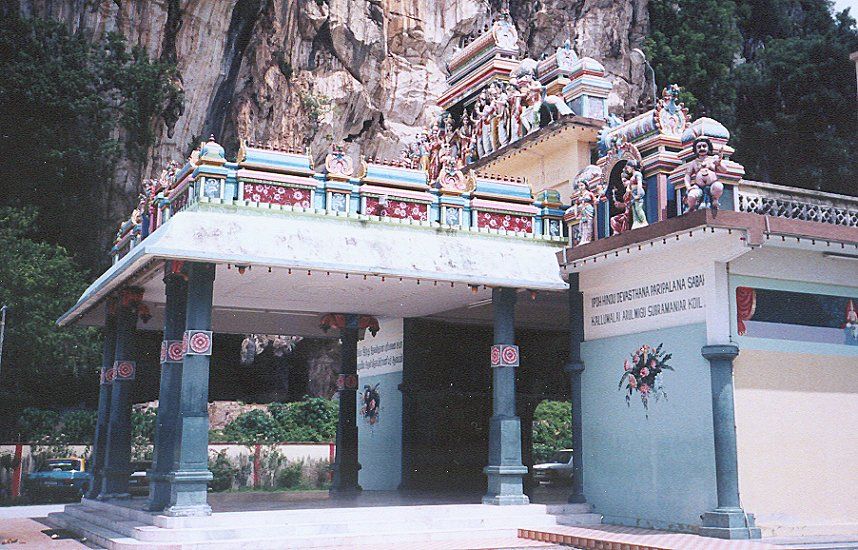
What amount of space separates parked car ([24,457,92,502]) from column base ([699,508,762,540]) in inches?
665

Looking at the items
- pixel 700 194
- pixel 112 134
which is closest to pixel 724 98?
pixel 112 134

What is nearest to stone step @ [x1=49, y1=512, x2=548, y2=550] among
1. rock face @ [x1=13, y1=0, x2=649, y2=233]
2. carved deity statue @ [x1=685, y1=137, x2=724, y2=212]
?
carved deity statue @ [x1=685, y1=137, x2=724, y2=212]

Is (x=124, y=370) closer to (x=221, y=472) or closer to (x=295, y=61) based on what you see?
(x=221, y=472)

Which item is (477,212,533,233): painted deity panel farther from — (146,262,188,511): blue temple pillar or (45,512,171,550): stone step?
(45,512,171,550): stone step

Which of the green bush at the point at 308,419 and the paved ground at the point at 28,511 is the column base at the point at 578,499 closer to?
the paved ground at the point at 28,511

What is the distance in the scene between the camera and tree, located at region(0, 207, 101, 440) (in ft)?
90.4

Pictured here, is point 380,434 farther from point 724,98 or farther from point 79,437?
point 724,98

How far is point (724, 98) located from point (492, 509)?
110 ft

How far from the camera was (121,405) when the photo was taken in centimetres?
1514

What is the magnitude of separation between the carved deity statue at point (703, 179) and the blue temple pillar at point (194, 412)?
6.56 meters

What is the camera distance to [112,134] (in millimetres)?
31453

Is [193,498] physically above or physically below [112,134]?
below

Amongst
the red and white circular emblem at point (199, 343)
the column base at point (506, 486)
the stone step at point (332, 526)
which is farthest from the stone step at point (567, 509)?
the red and white circular emblem at point (199, 343)

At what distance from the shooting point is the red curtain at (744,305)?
1245 cm
